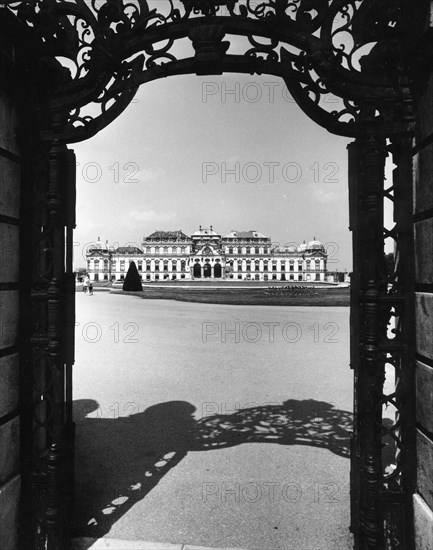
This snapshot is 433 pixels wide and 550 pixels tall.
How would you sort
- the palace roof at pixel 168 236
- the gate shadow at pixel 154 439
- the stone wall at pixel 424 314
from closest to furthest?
the stone wall at pixel 424 314 → the gate shadow at pixel 154 439 → the palace roof at pixel 168 236

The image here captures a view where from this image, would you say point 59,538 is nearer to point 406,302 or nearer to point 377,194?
point 406,302

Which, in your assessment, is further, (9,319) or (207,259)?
(207,259)

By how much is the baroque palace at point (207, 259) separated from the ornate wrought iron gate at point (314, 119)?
11260cm

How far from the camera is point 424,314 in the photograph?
8.32 feet

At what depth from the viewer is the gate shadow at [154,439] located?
10.9 feet

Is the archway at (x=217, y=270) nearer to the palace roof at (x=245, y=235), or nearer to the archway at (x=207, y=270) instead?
the archway at (x=207, y=270)

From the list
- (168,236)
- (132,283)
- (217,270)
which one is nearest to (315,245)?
(217,270)

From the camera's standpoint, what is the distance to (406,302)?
2.63 metres

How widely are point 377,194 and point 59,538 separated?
3612 mm

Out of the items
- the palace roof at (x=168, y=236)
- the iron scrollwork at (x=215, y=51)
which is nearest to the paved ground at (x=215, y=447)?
the iron scrollwork at (x=215, y=51)

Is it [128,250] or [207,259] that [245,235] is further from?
[128,250]

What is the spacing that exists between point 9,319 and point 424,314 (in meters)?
3.16

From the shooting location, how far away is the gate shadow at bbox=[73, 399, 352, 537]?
131 inches

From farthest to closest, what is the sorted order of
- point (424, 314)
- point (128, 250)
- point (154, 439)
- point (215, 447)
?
point (128, 250) → point (154, 439) → point (215, 447) → point (424, 314)
